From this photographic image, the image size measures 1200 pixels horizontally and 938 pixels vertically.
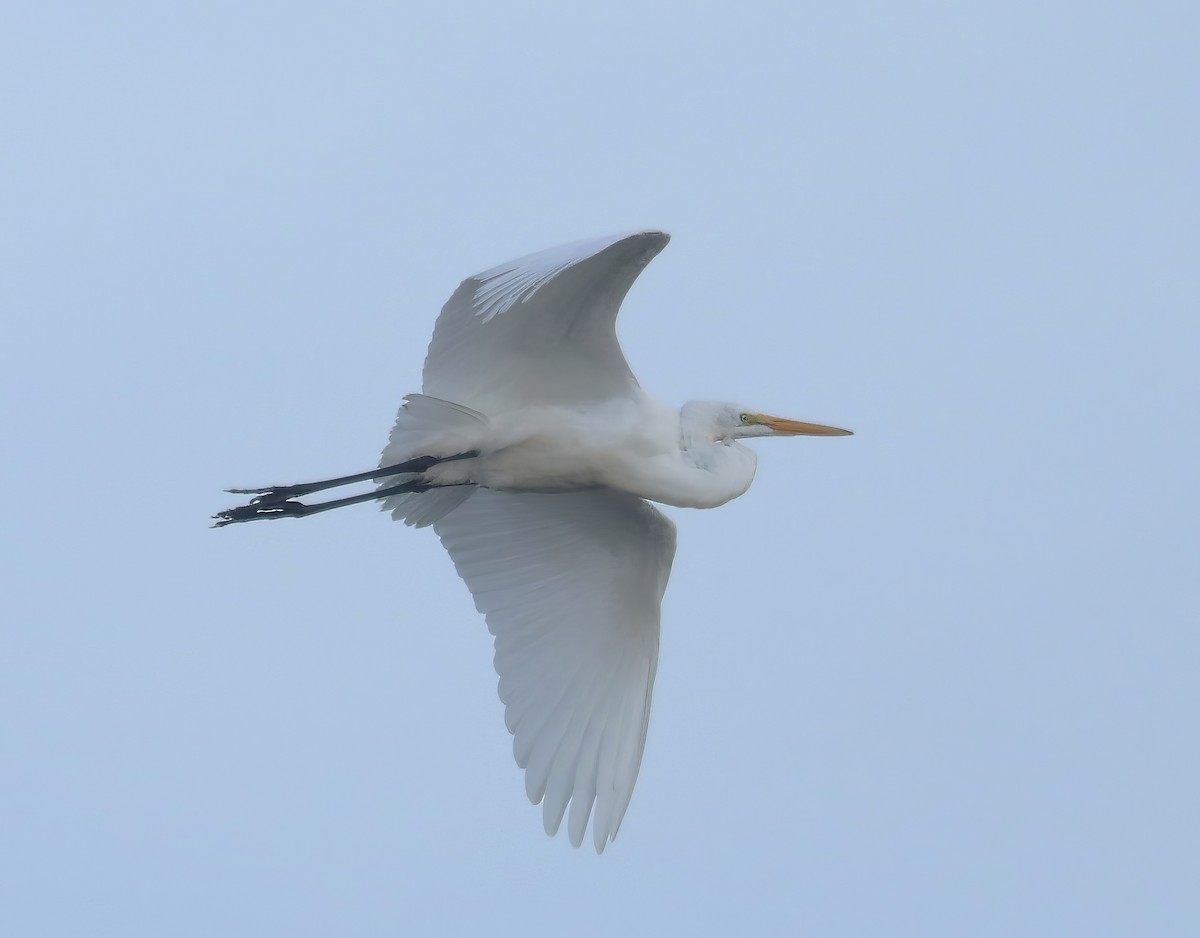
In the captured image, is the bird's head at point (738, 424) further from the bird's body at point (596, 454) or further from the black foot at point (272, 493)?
the black foot at point (272, 493)

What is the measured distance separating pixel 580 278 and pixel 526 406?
876 millimetres

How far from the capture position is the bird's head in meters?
8.36

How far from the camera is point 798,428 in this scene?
890 centimetres

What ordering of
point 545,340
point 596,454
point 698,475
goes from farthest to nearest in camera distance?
point 698,475 < point 596,454 < point 545,340

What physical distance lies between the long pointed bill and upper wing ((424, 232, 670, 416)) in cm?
91

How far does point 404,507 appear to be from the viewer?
8.62 meters

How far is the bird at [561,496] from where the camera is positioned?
7.97 metres

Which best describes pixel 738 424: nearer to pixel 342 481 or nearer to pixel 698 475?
pixel 698 475

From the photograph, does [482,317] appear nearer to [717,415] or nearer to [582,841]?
[717,415]

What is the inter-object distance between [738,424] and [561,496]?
89 centimetres

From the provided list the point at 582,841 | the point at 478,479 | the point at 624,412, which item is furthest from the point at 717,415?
the point at 582,841

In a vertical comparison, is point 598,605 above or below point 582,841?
above

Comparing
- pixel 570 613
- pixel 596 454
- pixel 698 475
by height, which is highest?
pixel 596 454

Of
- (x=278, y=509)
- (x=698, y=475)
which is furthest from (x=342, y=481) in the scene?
(x=698, y=475)
